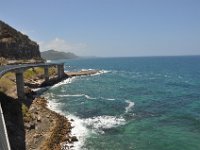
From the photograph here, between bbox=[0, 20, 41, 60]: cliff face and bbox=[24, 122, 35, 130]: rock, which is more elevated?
bbox=[0, 20, 41, 60]: cliff face

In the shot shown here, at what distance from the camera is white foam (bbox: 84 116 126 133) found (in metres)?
57.5

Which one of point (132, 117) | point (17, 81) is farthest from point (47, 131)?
point (17, 81)

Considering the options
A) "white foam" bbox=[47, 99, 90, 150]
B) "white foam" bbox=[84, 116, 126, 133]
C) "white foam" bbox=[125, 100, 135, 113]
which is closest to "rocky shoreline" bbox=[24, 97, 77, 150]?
"white foam" bbox=[47, 99, 90, 150]

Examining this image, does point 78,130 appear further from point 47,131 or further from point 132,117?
point 132,117

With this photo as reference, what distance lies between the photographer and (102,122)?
60594 millimetres

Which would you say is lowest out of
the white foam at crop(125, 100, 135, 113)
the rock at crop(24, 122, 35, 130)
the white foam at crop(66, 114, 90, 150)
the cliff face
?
the white foam at crop(66, 114, 90, 150)

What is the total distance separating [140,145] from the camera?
47812mm

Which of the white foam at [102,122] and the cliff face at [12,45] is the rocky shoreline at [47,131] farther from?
the cliff face at [12,45]

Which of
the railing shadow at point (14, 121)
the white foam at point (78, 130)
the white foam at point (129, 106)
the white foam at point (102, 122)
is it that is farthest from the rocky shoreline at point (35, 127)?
the white foam at point (129, 106)

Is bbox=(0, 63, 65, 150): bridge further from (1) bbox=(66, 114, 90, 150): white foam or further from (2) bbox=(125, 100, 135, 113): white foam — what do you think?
(2) bbox=(125, 100, 135, 113): white foam

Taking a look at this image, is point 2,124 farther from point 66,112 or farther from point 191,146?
point 66,112

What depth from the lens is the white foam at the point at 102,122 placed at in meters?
57.5

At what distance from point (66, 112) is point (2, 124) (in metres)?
37.9

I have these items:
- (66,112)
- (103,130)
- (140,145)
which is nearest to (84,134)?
(103,130)
